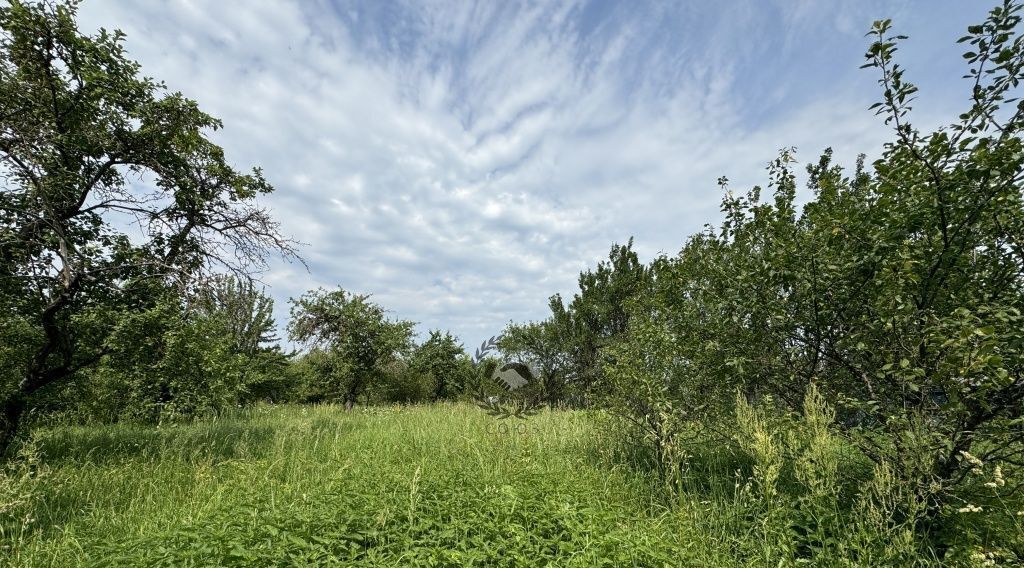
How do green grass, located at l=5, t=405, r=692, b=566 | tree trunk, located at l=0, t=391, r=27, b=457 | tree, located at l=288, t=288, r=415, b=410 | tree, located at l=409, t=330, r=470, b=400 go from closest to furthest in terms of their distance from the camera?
green grass, located at l=5, t=405, r=692, b=566, tree trunk, located at l=0, t=391, r=27, b=457, tree, located at l=288, t=288, r=415, b=410, tree, located at l=409, t=330, r=470, b=400

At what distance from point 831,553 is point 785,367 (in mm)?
1898

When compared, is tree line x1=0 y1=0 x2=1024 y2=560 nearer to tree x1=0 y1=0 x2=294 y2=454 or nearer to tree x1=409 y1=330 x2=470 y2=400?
tree x1=0 y1=0 x2=294 y2=454

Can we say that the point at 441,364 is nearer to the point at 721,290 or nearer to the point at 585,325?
the point at 585,325

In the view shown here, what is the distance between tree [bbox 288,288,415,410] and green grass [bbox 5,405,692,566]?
813cm

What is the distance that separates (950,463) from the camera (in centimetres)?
365

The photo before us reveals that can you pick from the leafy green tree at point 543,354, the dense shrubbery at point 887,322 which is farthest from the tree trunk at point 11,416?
the leafy green tree at point 543,354

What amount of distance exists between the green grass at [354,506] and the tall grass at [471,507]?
22 mm

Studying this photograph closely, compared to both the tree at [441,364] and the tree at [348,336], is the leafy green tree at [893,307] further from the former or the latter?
the tree at [441,364]

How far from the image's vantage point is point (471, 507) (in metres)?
3.81

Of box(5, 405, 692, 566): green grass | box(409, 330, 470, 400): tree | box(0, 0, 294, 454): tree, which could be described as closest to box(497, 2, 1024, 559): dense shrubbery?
box(5, 405, 692, 566): green grass

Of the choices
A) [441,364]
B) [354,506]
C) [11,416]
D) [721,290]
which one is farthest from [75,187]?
[441,364]

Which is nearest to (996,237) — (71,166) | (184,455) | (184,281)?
(184,281)

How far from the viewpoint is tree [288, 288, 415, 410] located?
1523 centimetres

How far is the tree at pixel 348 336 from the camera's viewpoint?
1523cm
